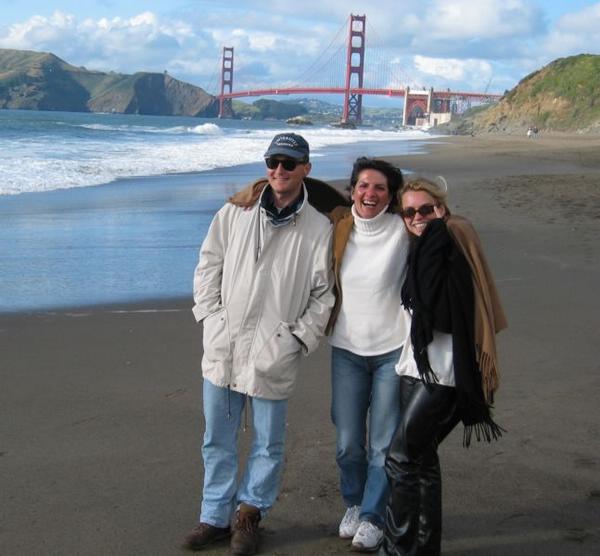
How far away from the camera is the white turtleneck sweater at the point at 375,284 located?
2.73 m

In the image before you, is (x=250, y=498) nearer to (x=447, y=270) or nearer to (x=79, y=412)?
(x=447, y=270)

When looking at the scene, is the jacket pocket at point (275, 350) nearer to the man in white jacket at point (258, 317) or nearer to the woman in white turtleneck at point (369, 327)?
the man in white jacket at point (258, 317)

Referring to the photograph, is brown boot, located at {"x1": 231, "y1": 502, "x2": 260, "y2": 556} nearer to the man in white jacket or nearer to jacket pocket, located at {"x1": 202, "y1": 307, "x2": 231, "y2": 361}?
the man in white jacket

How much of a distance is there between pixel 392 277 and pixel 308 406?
1.57 m

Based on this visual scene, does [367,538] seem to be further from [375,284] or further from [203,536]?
[375,284]

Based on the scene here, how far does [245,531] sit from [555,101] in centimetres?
5967

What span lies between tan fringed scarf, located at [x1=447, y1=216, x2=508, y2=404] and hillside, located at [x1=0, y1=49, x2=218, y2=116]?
126 meters

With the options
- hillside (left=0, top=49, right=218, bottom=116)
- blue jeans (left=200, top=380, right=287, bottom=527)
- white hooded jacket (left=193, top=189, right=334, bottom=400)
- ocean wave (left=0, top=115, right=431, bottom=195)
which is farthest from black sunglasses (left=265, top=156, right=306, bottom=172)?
hillside (left=0, top=49, right=218, bottom=116)

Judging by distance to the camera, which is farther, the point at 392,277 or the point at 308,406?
the point at 308,406

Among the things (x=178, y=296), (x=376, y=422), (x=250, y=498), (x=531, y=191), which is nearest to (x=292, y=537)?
(x=250, y=498)

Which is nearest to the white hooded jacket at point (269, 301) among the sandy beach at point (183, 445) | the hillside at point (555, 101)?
the sandy beach at point (183, 445)

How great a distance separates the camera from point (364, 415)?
9.49ft

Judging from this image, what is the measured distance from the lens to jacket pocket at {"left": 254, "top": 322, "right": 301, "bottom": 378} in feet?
9.16

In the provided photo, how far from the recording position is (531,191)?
1405 cm
